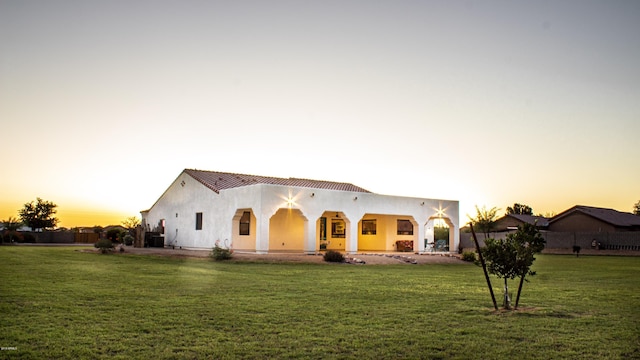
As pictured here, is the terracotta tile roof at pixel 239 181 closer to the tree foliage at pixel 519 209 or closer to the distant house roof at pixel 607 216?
the distant house roof at pixel 607 216

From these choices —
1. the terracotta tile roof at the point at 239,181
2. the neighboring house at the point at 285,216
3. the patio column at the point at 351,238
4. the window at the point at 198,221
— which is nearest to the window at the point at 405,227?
the neighboring house at the point at 285,216

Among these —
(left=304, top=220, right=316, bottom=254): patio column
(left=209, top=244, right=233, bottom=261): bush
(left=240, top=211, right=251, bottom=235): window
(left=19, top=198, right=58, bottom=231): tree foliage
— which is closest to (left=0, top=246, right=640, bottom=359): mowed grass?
(left=209, top=244, right=233, bottom=261): bush

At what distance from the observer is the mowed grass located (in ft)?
21.8

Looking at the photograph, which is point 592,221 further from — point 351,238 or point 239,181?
point 239,181

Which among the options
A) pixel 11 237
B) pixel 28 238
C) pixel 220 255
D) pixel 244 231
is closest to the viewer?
pixel 220 255

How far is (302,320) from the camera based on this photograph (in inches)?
341

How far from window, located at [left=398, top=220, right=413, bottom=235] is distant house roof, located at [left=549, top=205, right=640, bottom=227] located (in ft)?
75.5

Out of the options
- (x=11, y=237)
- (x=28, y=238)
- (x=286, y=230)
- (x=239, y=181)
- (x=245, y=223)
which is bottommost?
(x=28, y=238)

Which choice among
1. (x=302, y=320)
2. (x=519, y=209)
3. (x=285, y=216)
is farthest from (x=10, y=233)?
(x=519, y=209)

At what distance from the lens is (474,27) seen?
726 inches

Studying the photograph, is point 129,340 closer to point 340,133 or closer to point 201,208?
point 340,133

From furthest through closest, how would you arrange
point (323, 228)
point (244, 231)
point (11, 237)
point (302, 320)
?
point (11, 237), point (323, 228), point (244, 231), point (302, 320)

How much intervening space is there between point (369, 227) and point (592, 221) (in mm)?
26218

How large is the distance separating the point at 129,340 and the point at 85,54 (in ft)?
49.3
